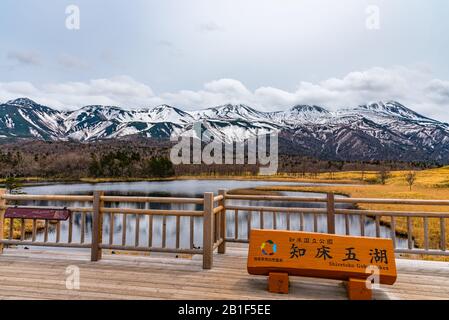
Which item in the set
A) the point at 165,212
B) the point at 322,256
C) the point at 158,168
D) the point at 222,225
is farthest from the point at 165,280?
the point at 158,168

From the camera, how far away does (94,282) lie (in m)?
4.65

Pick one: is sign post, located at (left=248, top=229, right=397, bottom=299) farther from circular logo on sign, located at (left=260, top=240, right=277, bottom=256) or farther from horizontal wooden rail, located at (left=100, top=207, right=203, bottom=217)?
horizontal wooden rail, located at (left=100, top=207, right=203, bottom=217)

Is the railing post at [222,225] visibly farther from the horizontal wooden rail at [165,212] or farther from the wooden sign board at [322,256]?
the wooden sign board at [322,256]

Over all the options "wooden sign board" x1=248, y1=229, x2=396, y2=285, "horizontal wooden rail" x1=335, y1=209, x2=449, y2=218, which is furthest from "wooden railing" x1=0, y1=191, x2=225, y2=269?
"horizontal wooden rail" x1=335, y1=209, x2=449, y2=218

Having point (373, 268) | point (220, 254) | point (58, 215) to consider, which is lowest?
point (220, 254)

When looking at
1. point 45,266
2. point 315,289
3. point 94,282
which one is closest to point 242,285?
point 315,289

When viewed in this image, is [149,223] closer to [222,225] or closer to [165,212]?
[165,212]

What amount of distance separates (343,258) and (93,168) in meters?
92.0

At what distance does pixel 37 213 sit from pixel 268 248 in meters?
4.43

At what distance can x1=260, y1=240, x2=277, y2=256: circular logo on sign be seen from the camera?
14.6 feet

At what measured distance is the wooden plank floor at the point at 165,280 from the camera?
420 centimetres

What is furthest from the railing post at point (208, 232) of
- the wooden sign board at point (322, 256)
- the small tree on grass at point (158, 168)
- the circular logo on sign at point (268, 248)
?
the small tree on grass at point (158, 168)

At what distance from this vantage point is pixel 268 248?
4.48 m
